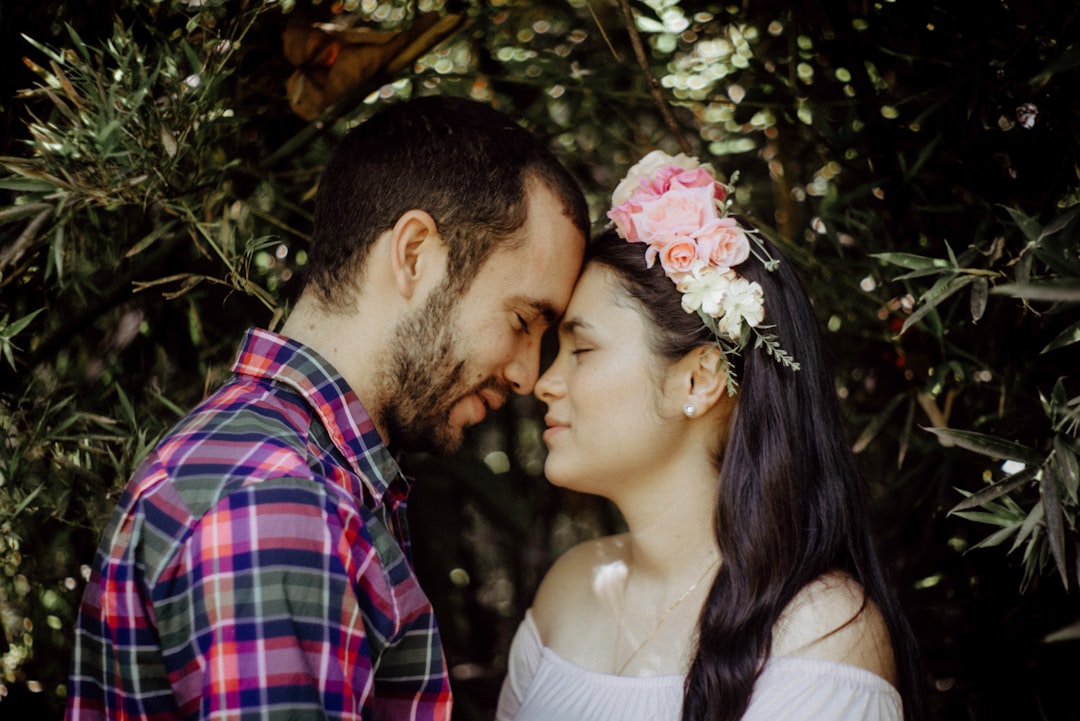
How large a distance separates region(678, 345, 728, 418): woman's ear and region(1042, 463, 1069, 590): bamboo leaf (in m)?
0.63

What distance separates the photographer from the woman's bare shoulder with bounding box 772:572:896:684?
1.73m

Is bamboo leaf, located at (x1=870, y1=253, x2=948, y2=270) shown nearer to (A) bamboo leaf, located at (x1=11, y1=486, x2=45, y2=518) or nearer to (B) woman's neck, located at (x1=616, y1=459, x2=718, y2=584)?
(B) woman's neck, located at (x1=616, y1=459, x2=718, y2=584)

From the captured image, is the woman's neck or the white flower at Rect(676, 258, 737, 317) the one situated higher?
the white flower at Rect(676, 258, 737, 317)

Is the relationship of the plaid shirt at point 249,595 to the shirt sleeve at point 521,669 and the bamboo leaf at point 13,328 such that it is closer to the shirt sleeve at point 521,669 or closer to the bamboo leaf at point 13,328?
the bamboo leaf at point 13,328

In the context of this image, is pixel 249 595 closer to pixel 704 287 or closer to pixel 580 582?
pixel 704 287

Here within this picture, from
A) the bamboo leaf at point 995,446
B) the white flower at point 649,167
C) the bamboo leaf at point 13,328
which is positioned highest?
the bamboo leaf at point 13,328

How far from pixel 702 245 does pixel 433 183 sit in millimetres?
513

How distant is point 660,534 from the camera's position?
2029 millimetres

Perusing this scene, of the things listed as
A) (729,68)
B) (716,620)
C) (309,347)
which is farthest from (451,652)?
(729,68)

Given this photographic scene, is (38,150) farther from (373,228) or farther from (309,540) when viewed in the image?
(309,540)

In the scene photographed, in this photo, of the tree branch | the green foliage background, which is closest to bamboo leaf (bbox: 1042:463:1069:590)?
the green foliage background

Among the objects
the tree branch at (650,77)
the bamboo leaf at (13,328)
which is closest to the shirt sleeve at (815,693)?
the tree branch at (650,77)

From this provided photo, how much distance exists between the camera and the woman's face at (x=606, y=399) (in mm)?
1929

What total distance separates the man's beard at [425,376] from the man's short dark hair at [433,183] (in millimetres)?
73
